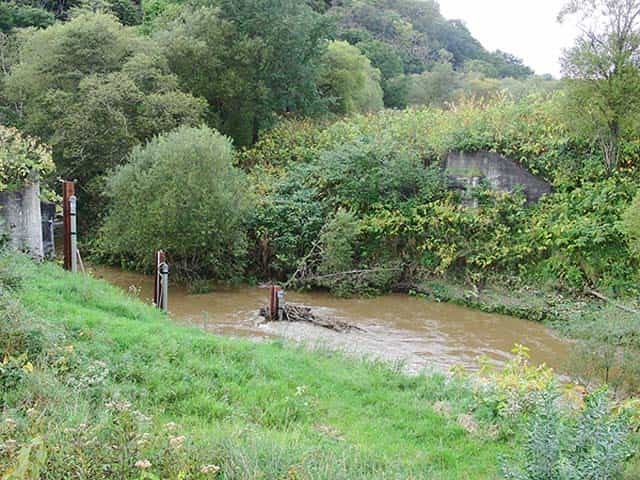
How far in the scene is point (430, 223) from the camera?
16250mm

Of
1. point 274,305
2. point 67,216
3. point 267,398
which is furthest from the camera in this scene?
point 274,305

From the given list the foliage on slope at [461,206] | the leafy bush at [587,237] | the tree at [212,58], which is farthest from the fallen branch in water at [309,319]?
the tree at [212,58]

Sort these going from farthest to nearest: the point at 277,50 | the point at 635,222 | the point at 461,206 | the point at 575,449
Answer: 1. the point at 277,50
2. the point at 461,206
3. the point at 635,222
4. the point at 575,449

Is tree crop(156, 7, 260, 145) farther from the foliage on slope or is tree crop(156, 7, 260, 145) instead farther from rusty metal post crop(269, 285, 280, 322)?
rusty metal post crop(269, 285, 280, 322)

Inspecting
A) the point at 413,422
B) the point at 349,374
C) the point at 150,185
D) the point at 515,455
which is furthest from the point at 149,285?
the point at 515,455

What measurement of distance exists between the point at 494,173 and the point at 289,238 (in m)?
5.82

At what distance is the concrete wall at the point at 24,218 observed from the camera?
32.4 feet

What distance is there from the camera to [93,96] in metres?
17.0

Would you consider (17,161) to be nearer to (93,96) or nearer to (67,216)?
(67,216)

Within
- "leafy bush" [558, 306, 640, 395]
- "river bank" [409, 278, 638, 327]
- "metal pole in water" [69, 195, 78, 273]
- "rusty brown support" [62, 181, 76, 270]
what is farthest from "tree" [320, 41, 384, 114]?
"leafy bush" [558, 306, 640, 395]

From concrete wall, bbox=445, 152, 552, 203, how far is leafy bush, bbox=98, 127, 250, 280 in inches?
237

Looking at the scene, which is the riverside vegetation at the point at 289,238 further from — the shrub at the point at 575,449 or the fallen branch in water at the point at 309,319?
the fallen branch in water at the point at 309,319

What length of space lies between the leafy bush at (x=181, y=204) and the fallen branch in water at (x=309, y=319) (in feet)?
10.7

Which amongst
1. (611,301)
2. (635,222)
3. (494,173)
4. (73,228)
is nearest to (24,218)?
(73,228)
